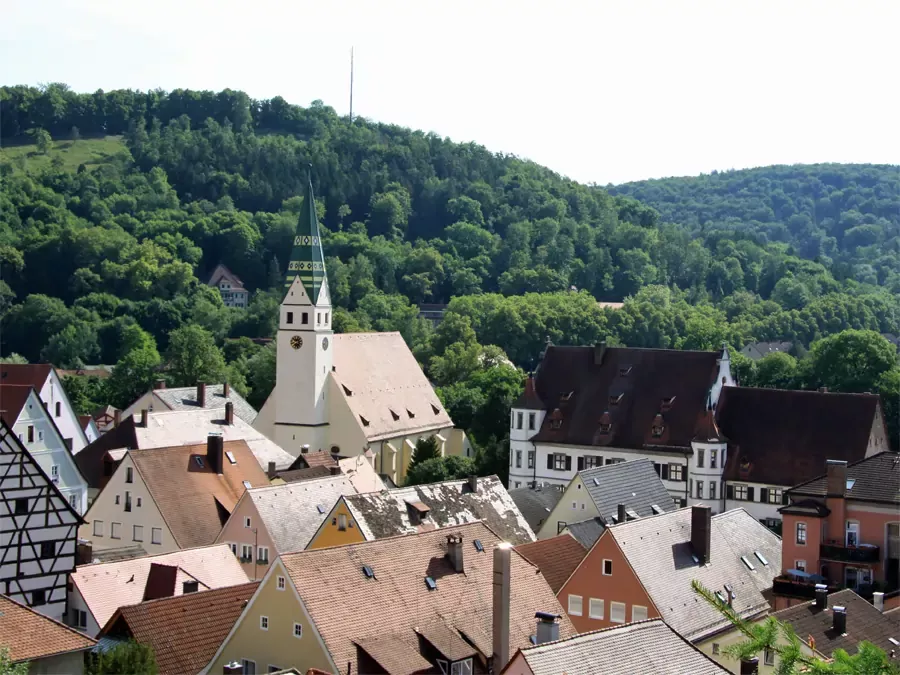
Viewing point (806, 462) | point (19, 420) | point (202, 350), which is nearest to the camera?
point (19, 420)

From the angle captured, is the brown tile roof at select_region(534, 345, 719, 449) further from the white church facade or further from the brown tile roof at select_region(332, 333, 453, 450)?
the brown tile roof at select_region(332, 333, 453, 450)

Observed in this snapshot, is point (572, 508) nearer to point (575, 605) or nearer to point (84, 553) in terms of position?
point (575, 605)

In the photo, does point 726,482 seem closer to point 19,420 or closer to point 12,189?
point 19,420

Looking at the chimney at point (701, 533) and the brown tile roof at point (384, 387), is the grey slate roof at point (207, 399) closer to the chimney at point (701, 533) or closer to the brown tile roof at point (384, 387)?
the brown tile roof at point (384, 387)

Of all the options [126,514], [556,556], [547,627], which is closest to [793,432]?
[556,556]

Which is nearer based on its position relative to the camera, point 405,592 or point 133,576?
point 405,592

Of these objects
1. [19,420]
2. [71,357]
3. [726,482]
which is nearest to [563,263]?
[71,357]
